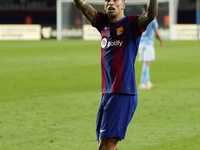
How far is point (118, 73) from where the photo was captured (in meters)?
4.11

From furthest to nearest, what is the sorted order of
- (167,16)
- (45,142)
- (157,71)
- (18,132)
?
(167,16) → (157,71) → (18,132) → (45,142)

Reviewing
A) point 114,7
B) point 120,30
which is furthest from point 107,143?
point 114,7

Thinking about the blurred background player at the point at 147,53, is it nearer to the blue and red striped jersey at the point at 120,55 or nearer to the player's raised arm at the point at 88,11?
the player's raised arm at the point at 88,11

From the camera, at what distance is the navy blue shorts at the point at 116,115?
407cm

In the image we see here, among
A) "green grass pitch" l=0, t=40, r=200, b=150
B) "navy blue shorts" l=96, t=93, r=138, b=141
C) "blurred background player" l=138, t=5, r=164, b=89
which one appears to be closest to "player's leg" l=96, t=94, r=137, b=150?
"navy blue shorts" l=96, t=93, r=138, b=141

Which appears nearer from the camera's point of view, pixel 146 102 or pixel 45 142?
pixel 45 142

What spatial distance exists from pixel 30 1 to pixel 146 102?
40.0 meters

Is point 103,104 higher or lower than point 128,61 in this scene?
lower

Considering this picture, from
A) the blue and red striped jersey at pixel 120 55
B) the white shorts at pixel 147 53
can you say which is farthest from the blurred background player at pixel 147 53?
the blue and red striped jersey at pixel 120 55

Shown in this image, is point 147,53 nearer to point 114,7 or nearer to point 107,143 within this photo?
point 114,7

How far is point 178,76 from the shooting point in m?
13.8

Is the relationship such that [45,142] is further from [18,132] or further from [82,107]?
[82,107]

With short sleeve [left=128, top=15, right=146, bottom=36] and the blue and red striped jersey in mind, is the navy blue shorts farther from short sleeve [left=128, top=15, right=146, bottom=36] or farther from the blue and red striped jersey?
short sleeve [left=128, top=15, right=146, bottom=36]

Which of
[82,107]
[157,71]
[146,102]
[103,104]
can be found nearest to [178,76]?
[157,71]
